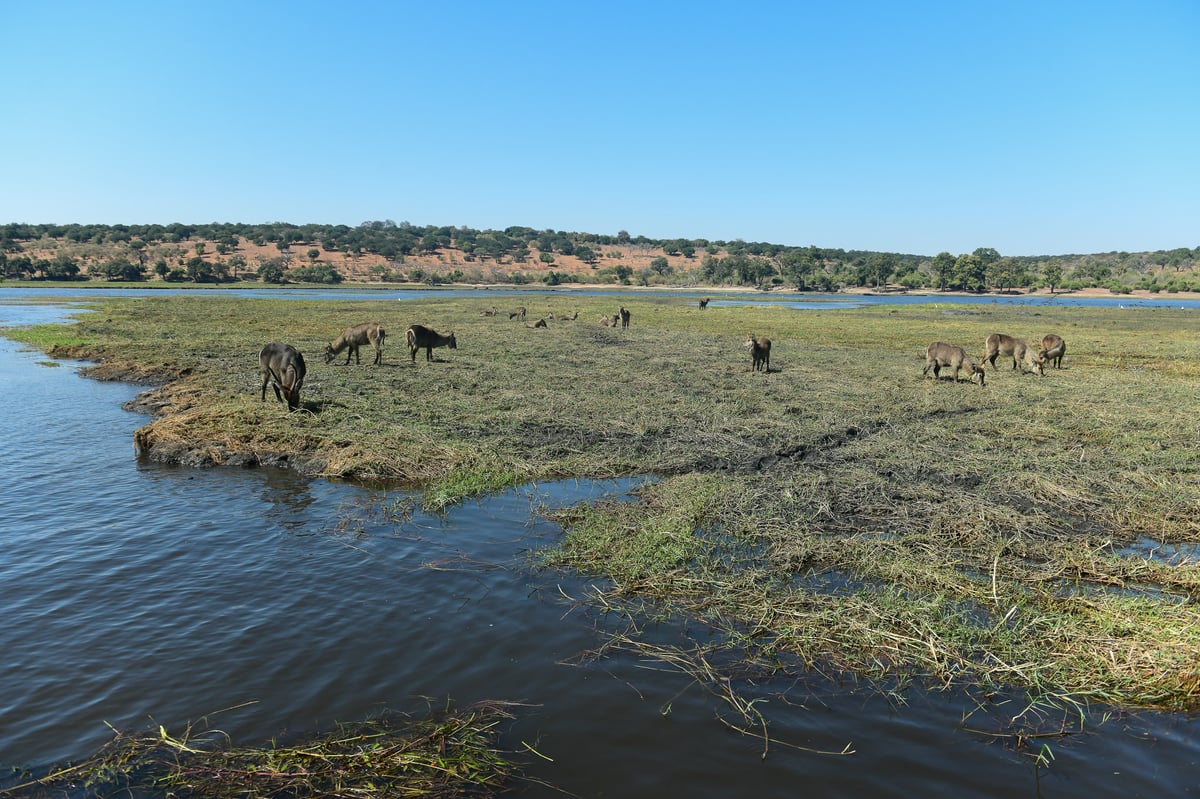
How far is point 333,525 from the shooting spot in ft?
30.1

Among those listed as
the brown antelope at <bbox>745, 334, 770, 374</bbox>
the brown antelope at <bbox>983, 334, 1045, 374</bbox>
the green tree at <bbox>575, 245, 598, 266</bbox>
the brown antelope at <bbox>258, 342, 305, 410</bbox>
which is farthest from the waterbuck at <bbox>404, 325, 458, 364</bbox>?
the green tree at <bbox>575, 245, 598, 266</bbox>

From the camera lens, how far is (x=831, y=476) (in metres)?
10.9

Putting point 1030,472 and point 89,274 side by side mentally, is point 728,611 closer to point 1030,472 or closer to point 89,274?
point 1030,472

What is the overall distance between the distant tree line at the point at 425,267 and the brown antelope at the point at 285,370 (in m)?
97.2

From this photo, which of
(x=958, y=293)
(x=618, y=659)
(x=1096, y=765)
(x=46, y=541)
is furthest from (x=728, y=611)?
(x=958, y=293)

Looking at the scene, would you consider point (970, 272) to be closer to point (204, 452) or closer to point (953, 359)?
point (953, 359)

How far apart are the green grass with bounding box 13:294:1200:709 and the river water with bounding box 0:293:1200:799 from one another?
2.18ft

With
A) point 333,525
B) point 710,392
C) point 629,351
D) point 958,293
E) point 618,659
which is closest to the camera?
point 618,659

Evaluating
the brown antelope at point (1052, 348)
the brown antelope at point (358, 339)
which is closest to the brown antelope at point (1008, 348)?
the brown antelope at point (1052, 348)

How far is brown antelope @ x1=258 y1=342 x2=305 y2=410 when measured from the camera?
14500mm

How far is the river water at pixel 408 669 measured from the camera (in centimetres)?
469

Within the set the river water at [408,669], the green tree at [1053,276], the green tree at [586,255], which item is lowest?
the river water at [408,669]

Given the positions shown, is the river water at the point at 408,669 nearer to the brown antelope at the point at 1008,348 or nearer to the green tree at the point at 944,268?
the brown antelope at the point at 1008,348

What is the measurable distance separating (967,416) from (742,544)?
31.9 ft
